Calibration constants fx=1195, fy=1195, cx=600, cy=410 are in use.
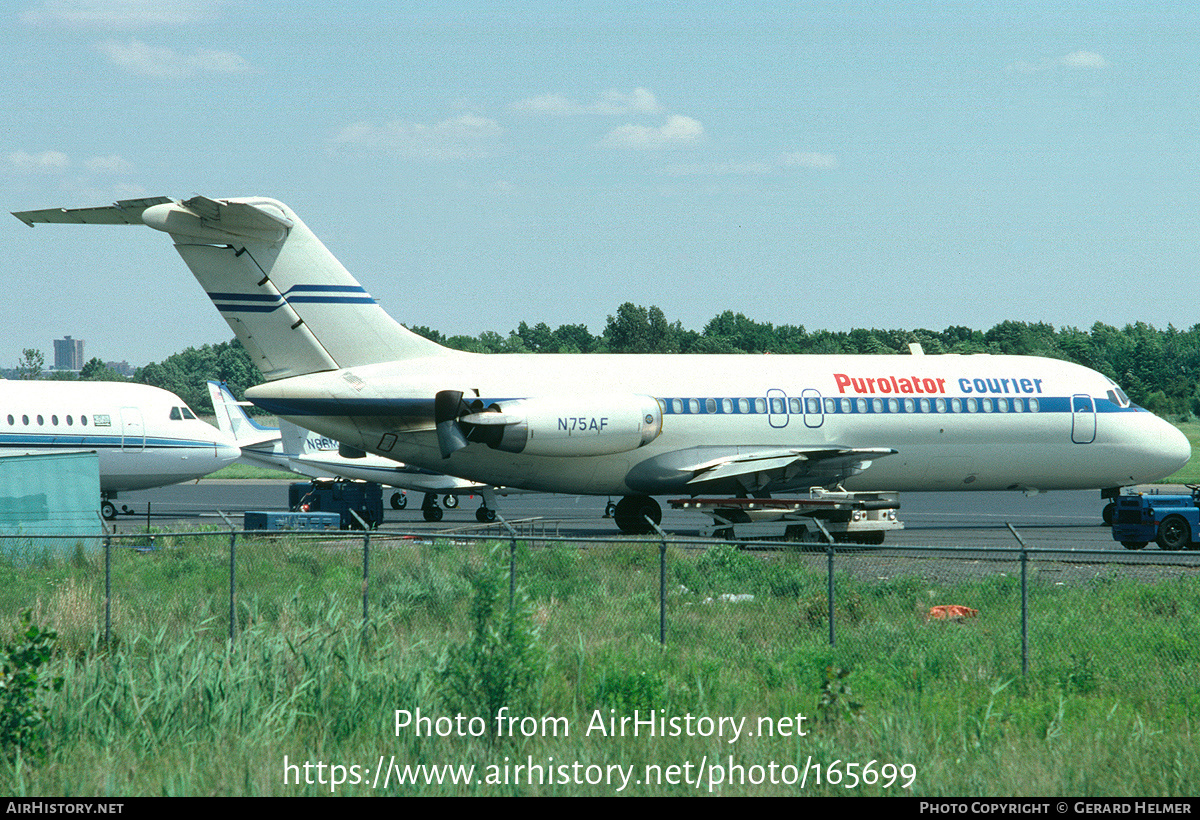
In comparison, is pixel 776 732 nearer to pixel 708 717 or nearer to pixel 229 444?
pixel 708 717

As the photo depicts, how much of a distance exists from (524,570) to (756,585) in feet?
11.8

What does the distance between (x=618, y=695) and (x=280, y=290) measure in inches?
588

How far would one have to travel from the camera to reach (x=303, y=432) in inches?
1515

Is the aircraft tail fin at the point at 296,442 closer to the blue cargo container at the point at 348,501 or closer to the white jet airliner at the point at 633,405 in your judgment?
the blue cargo container at the point at 348,501

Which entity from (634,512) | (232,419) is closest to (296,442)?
(232,419)

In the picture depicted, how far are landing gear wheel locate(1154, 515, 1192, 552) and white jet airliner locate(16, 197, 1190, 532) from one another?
17.5 feet

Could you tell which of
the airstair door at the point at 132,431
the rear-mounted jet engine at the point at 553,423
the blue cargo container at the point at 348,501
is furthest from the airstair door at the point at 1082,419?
the airstair door at the point at 132,431

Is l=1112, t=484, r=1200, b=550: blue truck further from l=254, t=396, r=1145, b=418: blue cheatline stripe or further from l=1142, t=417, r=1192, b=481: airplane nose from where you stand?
l=1142, t=417, r=1192, b=481: airplane nose

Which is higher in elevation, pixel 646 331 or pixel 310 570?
pixel 646 331

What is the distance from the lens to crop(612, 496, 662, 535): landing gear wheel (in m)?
27.9

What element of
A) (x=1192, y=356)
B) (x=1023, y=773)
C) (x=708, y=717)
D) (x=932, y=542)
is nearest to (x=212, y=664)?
(x=708, y=717)

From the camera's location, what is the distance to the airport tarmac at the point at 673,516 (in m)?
28.3

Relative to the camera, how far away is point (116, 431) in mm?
34281

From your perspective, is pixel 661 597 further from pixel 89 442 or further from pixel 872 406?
pixel 89 442
